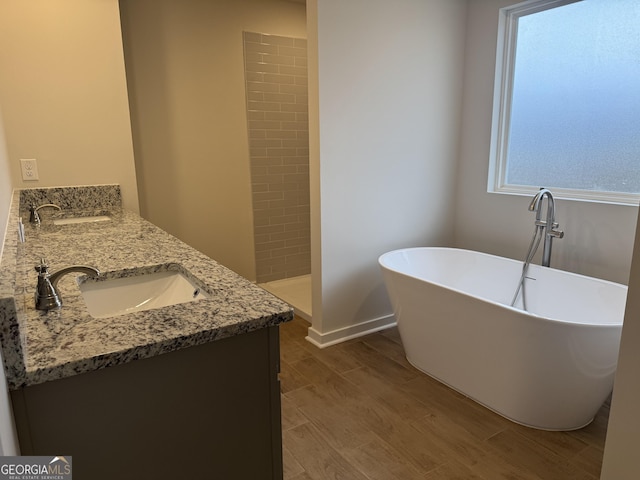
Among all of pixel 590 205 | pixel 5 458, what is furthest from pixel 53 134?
pixel 590 205

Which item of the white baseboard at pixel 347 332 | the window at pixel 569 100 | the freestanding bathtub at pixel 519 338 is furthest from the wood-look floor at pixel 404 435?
the window at pixel 569 100

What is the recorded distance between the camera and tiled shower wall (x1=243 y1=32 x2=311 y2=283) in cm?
389

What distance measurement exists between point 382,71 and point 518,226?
4.74 ft

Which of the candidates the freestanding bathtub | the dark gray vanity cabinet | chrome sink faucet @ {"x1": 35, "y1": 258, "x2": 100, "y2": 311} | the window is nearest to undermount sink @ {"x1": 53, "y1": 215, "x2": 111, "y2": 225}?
chrome sink faucet @ {"x1": 35, "y1": 258, "x2": 100, "y2": 311}

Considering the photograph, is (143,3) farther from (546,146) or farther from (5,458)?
→ (5,458)

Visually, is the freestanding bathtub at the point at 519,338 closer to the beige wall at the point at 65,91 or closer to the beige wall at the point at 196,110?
the beige wall at the point at 196,110

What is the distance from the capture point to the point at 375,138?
3.09 metres

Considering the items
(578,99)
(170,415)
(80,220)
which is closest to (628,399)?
(170,415)

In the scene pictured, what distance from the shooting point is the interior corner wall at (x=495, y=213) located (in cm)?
262

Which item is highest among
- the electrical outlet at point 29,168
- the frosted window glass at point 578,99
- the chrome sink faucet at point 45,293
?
the frosted window glass at point 578,99

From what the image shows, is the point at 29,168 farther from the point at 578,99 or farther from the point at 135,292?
the point at 578,99

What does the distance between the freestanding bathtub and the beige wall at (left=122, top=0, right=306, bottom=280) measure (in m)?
1.68

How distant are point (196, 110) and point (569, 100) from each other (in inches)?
108

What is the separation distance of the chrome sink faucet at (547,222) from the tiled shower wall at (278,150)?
7.29 ft
